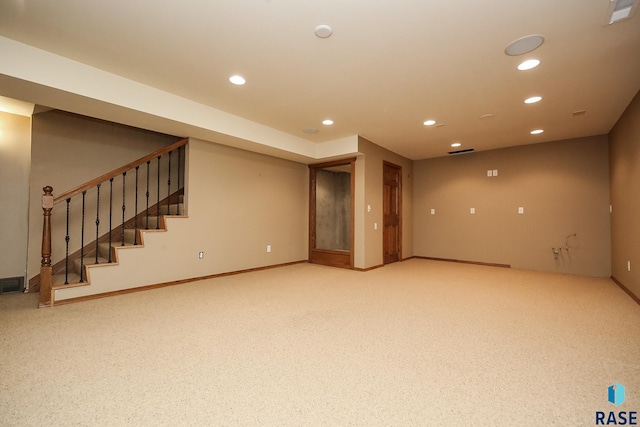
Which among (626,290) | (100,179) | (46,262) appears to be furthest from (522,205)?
(46,262)

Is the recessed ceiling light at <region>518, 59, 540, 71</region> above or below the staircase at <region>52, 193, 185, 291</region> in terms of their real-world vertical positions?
above

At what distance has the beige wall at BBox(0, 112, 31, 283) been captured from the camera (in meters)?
4.08

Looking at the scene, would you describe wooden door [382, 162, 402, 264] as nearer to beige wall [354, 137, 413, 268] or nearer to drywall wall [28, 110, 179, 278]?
beige wall [354, 137, 413, 268]

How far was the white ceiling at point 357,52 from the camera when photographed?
2158 mm

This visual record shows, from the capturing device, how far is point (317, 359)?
7.02 ft

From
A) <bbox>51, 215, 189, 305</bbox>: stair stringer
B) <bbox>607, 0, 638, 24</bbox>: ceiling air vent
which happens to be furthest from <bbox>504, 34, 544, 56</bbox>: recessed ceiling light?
<bbox>51, 215, 189, 305</bbox>: stair stringer

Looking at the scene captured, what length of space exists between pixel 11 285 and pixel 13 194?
1266 millimetres

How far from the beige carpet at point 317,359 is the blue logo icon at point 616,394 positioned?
0.03 metres

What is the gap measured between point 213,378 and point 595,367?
260 centimetres

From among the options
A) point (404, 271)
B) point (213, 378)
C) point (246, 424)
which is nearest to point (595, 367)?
point (246, 424)

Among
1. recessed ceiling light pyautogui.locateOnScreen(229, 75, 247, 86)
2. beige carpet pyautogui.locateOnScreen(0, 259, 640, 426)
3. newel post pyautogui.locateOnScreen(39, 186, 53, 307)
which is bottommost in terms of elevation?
beige carpet pyautogui.locateOnScreen(0, 259, 640, 426)

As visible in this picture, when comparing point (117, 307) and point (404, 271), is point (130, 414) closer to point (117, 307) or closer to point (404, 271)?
point (117, 307)

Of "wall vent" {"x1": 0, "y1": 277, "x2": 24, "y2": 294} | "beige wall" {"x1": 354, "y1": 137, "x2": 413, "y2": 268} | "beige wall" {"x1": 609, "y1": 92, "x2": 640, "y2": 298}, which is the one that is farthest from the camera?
"beige wall" {"x1": 354, "y1": 137, "x2": 413, "y2": 268}

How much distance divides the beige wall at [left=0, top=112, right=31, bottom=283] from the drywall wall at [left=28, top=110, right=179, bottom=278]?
22 centimetres
